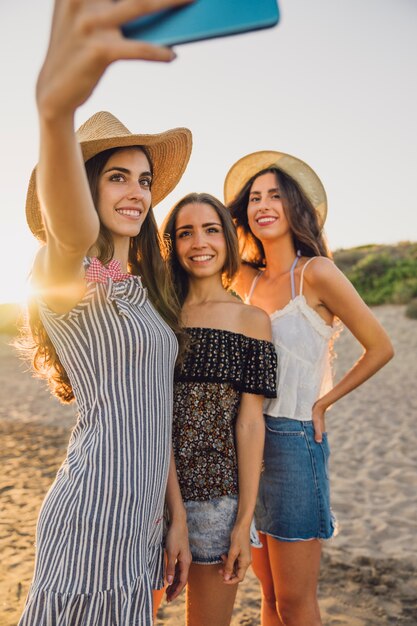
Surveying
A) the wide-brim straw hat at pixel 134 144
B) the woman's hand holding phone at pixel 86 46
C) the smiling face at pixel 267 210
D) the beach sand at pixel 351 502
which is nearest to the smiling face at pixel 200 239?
the wide-brim straw hat at pixel 134 144

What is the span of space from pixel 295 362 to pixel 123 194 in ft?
3.42

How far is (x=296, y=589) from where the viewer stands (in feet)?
7.22

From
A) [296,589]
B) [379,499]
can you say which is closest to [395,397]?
[379,499]

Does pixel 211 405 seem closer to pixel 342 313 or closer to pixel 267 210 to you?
pixel 342 313

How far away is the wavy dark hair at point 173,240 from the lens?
7.84 ft

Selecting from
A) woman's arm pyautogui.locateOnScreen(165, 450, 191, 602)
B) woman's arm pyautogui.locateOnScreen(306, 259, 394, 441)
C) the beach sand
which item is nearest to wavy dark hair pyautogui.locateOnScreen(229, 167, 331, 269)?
woman's arm pyautogui.locateOnScreen(306, 259, 394, 441)

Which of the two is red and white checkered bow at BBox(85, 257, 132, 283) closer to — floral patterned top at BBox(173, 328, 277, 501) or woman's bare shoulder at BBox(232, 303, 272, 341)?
floral patterned top at BBox(173, 328, 277, 501)

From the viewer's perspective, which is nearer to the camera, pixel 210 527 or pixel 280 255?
pixel 210 527

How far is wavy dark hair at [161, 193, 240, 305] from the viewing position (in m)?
2.39

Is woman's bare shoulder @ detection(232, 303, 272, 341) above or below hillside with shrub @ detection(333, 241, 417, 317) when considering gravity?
below

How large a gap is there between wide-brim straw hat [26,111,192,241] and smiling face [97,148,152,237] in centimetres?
6

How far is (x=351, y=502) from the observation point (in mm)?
5797

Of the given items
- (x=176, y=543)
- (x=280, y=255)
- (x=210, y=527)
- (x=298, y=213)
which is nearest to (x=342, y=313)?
(x=280, y=255)

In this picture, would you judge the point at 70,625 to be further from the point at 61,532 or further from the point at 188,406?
the point at 188,406
